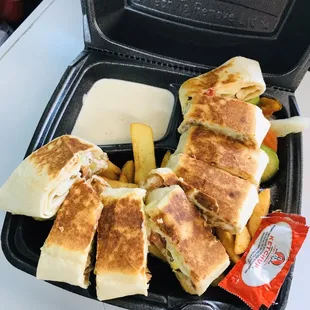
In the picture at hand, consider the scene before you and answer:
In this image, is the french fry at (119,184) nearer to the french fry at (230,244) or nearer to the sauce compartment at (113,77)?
the sauce compartment at (113,77)

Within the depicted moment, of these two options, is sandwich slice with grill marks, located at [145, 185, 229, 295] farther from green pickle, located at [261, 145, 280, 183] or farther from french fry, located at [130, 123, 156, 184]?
green pickle, located at [261, 145, 280, 183]

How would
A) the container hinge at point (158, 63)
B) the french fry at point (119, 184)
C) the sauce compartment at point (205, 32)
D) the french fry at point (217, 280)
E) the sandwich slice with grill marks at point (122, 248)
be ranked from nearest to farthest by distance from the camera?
the sandwich slice with grill marks at point (122, 248) → the french fry at point (217, 280) → the french fry at point (119, 184) → the sauce compartment at point (205, 32) → the container hinge at point (158, 63)

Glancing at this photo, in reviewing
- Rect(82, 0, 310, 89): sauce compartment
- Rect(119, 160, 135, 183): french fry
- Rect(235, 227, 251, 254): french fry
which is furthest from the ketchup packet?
Rect(82, 0, 310, 89): sauce compartment

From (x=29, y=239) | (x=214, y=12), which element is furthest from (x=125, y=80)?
(x=29, y=239)

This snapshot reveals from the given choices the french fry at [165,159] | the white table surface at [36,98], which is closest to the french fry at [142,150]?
the french fry at [165,159]

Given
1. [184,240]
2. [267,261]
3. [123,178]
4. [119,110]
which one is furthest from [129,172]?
[267,261]

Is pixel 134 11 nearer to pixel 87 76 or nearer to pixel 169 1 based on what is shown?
pixel 169 1

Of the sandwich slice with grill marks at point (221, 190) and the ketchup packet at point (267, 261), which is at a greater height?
the sandwich slice with grill marks at point (221, 190)
